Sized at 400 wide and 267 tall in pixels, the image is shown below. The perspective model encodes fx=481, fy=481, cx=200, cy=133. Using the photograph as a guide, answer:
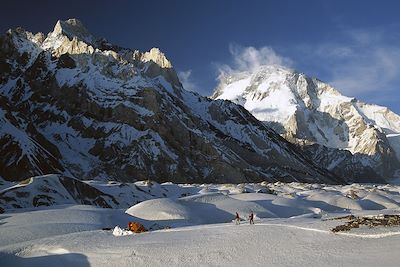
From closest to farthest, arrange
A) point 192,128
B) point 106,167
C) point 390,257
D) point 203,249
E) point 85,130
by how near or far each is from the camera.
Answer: point 390,257 → point 203,249 → point 106,167 → point 85,130 → point 192,128

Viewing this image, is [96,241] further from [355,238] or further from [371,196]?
[371,196]

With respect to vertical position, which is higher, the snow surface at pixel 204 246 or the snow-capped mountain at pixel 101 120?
the snow-capped mountain at pixel 101 120

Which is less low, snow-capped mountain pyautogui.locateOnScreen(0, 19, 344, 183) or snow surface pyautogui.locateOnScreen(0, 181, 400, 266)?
snow-capped mountain pyautogui.locateOnScreen(0, 19, 344, 183)

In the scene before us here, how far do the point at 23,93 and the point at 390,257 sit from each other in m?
149

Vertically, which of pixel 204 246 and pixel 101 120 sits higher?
pixel 101 120

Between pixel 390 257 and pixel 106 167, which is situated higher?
pixel 106 167

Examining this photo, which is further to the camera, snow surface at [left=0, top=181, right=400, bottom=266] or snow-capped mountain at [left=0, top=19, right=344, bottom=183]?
snow-capped mountain at [left=0, top=19, right=344, bottom=183]

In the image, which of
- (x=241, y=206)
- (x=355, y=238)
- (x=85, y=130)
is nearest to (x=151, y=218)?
(x=241, y=206)

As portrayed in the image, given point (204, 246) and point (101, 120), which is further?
point (101, 120)

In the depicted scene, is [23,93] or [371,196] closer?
[371,196]

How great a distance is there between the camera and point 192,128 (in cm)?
16812

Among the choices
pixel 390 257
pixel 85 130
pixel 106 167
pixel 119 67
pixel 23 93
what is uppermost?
pixel 119 67

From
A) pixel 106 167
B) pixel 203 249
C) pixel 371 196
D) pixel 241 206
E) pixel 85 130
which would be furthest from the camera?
pixel 85 130

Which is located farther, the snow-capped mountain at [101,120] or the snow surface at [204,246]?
the snow-capped mountain at [101,120]
